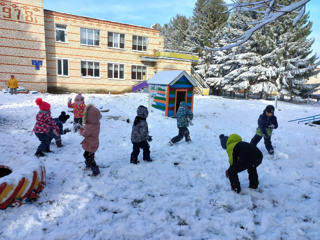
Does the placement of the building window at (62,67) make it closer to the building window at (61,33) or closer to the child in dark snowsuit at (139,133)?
the building window at (61,33)

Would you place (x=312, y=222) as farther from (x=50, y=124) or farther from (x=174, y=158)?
(x=50, y=124)

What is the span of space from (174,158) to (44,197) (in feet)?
10.6

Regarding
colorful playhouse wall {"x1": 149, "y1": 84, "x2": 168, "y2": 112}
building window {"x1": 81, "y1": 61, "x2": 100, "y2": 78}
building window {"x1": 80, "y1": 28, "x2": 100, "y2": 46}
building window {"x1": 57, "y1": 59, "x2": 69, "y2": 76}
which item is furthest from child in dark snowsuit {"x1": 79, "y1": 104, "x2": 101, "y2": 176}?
building window {"x1": 80, "y1": 28, "x2": 100, "y2": 46}

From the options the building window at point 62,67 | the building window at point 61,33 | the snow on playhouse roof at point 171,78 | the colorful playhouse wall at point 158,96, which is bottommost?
the colorful playhouse wall at point 158,96

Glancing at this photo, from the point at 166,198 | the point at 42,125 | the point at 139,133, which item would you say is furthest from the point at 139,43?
the point at 166,198

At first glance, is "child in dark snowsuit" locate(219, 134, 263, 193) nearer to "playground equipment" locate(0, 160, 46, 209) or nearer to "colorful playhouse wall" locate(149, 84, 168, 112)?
"playground equipment" locate(0, 160, 46, 209)

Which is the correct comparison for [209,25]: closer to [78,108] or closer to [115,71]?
[115,71]

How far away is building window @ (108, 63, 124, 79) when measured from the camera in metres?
22.2

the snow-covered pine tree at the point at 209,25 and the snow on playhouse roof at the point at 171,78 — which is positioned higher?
the snow-covered pine tree at the point at 209,25

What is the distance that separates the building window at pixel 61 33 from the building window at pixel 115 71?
486 cm

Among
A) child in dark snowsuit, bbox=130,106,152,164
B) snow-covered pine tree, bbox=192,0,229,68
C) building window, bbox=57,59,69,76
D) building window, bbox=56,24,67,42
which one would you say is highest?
snow-covered pine tree, bbox=192,0,229,68

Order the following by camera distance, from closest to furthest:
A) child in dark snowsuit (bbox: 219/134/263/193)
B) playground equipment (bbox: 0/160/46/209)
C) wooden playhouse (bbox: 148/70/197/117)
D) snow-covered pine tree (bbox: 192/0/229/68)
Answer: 1. playground equipment (bbox: 0/160/46/209)
2. child in dark snowsuit (bbox: 219/134/263/193)
3. wooden playhouse (bbox: 148/70/197/117)
4. snow-covered pine tree (bbox: 192/0/229/68)

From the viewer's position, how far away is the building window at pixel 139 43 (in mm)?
23091

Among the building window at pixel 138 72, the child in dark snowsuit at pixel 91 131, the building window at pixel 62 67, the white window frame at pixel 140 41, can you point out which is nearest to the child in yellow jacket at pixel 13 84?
the building window at pixel 62 67
